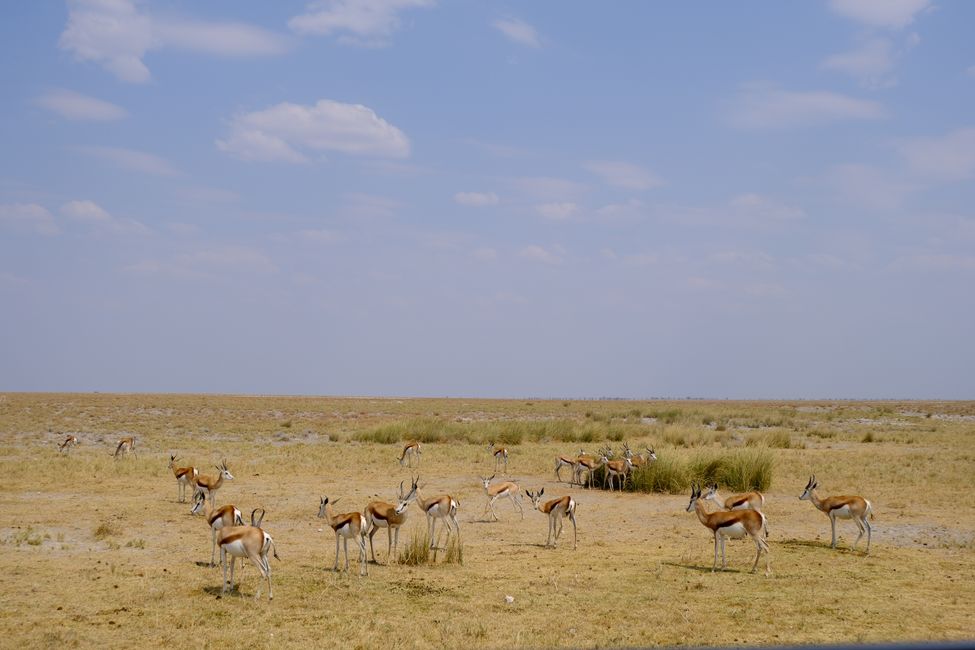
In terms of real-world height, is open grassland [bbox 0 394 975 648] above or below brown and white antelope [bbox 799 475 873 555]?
below

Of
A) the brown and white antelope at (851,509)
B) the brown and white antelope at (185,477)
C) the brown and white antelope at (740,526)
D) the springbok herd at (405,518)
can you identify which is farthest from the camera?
the brown and white antelope at (185,477)

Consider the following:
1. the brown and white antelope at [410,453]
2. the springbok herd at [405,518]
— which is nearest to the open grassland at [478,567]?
the springbok herd at [405,518]

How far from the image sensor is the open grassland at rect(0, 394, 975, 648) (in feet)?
31.9

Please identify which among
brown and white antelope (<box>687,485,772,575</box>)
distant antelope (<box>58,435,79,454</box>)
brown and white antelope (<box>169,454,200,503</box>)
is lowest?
distant antelope (<box>58,435,79,454</box>)

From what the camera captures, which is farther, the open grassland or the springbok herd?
the springbok herd

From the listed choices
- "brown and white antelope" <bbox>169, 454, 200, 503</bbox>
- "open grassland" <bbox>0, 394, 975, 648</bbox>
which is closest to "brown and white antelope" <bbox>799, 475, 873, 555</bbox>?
"open grassland" <bbox>0, 394, 975, 648</bbox>

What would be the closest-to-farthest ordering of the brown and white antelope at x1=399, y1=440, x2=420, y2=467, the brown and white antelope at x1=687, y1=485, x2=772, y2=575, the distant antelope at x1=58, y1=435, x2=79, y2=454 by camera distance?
the brown and white antelope at x1=687, y1=485, x2=772, y2=575 < the brown and white antelope at x1=399, y1=440, x2=420, y2=467 < the distant antelope at x1=58, y1=435, x2=79, y2=454

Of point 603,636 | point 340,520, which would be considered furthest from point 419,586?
point 603,636

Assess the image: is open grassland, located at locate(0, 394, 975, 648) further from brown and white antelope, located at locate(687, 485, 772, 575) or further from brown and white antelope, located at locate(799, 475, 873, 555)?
brown and white antelope, located at locate(799, 475, 873, 555)

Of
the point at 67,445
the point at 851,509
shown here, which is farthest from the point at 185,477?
the point at 67,445

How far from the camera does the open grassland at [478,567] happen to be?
9.73 metres

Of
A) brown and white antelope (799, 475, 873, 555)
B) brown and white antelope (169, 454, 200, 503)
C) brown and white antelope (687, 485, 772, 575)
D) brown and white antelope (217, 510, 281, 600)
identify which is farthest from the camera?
brown and white antelope (169, 454, 200, 503)

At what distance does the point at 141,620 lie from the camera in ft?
32.5

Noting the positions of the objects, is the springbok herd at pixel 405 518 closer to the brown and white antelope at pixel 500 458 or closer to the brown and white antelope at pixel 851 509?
the brown and white antelope at pixel 851 509
